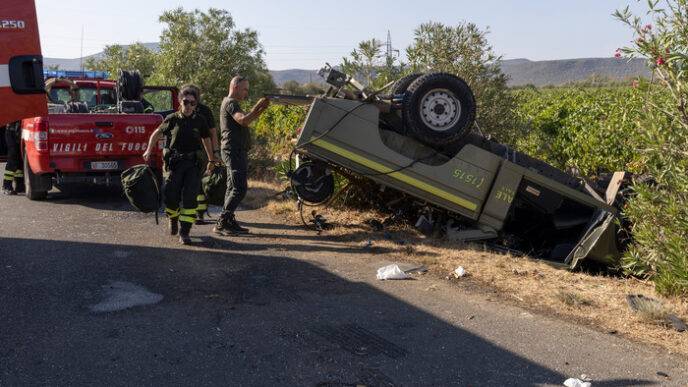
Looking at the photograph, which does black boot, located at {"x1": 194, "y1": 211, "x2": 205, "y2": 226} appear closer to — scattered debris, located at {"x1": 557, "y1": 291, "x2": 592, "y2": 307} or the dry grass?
the dry grass

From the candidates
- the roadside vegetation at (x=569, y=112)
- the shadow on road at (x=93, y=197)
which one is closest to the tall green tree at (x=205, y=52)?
the roadside vegetation at (x=569, y=112)

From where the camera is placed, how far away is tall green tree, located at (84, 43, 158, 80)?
70.4 ft

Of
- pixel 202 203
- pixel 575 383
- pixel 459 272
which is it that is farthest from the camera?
pixel 202 203

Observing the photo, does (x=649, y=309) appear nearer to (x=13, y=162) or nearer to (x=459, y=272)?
(x=459, y=272)

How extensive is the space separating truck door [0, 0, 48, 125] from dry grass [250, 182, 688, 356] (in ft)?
11.8

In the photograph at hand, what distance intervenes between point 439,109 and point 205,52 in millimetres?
9788

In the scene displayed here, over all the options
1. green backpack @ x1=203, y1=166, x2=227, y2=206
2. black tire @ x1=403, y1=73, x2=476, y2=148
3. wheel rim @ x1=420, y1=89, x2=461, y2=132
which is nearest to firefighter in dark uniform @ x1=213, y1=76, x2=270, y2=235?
green backpack @ x1=203, y1=166, x2=227, y2=206

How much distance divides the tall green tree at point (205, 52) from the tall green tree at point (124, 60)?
517 centimetres

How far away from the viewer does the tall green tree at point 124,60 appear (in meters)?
21.5

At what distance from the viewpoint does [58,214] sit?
332 inches

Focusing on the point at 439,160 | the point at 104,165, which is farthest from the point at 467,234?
the point at 104,165

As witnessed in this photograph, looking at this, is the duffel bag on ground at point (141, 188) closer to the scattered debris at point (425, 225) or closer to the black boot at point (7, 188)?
the scattered debris at point (425, 225)

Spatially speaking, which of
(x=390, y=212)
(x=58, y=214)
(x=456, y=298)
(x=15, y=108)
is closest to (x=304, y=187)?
(x=390, y=212)

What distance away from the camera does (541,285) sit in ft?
18.3
